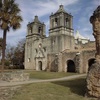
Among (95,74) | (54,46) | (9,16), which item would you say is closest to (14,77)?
(9,16)

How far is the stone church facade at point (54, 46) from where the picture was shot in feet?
115

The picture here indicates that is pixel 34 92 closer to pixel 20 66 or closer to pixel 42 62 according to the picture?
pixel 42 62

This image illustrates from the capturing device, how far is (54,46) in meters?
40.9

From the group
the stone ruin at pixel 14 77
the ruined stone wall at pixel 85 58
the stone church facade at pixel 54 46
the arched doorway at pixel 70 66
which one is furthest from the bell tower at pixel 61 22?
the stone ruin at pixel 14 77

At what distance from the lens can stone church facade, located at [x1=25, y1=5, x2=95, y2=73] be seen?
3516 centimetres

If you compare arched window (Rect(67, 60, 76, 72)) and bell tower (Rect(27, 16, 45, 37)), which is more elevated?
bell tower (Rect(27, 16, 45, 37))

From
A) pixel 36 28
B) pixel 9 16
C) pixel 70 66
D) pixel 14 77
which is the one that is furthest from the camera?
pixel 36 28

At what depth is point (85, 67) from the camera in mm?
31000

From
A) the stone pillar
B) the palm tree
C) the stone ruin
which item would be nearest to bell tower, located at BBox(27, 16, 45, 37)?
the palm tree

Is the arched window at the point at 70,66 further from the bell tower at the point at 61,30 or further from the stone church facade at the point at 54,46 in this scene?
the bell tower at the point at 61,30

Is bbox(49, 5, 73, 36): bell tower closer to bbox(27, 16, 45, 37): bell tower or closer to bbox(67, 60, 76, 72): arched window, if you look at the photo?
bbox(27, 16, 45, 37): bell tower

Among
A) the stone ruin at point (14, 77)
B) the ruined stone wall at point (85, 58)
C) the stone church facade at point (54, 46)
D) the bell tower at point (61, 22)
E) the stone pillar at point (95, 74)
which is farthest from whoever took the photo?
the bell tower at point (61, 22)

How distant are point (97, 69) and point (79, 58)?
21881mm

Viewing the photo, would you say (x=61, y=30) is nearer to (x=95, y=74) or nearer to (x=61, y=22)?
(x=61, y=22)
